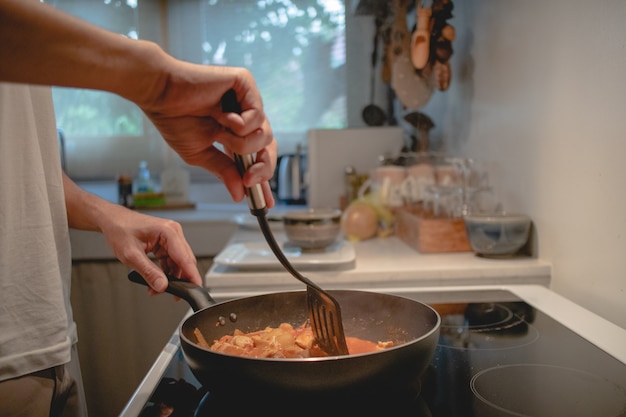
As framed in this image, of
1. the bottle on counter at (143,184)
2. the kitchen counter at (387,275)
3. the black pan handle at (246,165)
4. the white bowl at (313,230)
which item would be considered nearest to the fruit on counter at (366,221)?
the white bowl at (313,230)

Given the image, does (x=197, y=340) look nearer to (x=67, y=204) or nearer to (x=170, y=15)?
(x=67, y=204)

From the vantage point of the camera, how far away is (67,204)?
0.91 metres

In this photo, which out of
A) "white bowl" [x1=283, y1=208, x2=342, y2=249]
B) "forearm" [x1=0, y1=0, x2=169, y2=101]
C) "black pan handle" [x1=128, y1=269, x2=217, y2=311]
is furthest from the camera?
"white bowl" [x1=283, y1=208, x2=342, y2=249]

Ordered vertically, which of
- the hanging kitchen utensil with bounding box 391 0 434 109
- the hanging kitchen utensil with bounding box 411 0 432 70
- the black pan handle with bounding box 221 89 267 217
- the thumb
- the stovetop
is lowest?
the stovetop

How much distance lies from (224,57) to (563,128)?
7.03ft

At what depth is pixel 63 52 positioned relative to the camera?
0.39 meters

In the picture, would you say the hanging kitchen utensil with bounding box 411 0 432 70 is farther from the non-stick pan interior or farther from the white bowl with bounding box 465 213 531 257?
the non-stick pan interior

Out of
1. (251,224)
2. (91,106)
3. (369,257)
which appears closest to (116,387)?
(251,224)

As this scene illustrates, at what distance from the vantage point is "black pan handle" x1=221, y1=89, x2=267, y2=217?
0.55m

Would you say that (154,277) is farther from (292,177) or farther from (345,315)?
(292,177)

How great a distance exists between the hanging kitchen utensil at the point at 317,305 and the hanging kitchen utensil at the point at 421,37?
1149mm

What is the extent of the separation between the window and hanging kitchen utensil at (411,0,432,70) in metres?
1.25

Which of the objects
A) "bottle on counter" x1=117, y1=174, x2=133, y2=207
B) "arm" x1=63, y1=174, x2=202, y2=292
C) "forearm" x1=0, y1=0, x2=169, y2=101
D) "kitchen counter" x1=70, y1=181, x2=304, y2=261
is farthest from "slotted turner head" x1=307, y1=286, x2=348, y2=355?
"bottle on counter" x1=117, y1=174, x2=133, y2=207

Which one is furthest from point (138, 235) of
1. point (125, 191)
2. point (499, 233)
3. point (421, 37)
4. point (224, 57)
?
point (224, 57)
